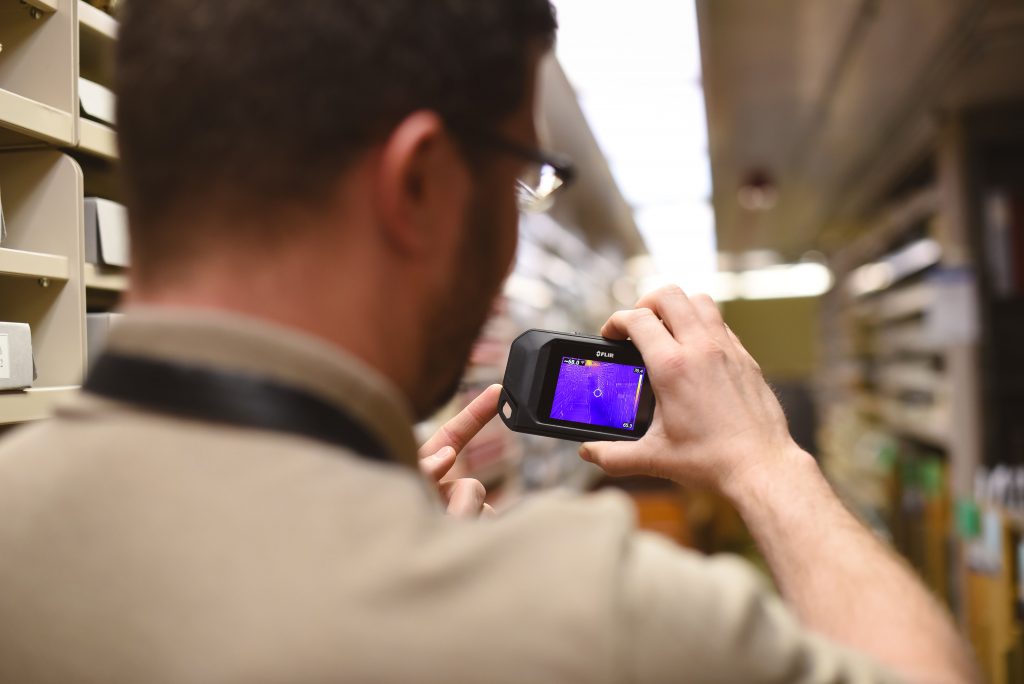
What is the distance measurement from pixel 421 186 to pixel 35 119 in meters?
0.72

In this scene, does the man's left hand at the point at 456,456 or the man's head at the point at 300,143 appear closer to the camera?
the man's head at the point at 300,143

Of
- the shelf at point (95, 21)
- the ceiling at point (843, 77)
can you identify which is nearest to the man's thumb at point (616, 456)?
the shelf at point (95, 21)

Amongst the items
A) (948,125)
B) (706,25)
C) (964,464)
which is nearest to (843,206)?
(948,125)

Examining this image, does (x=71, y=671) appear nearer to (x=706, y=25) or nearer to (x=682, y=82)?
(x=706, y=25)

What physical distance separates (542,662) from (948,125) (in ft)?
13.2

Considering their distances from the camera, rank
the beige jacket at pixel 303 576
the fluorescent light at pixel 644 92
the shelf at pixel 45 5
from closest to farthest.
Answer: the beige jacket at pixel 303 576 < the shelf at pixel 45 5 < the fluorescent light at pixel 644 92

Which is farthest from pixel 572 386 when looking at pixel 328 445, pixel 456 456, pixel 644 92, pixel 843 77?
pixel 843 77

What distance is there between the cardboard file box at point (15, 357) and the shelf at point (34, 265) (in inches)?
Answer: 2.6

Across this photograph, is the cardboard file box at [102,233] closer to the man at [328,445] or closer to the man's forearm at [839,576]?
the man at [328,445]

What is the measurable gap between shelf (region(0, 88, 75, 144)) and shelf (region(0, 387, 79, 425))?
32 centimetres

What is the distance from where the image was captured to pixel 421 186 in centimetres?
59

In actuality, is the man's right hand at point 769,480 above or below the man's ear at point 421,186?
below

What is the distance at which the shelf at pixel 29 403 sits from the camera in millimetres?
1001

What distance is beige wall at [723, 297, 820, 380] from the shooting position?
13578 millimetres
